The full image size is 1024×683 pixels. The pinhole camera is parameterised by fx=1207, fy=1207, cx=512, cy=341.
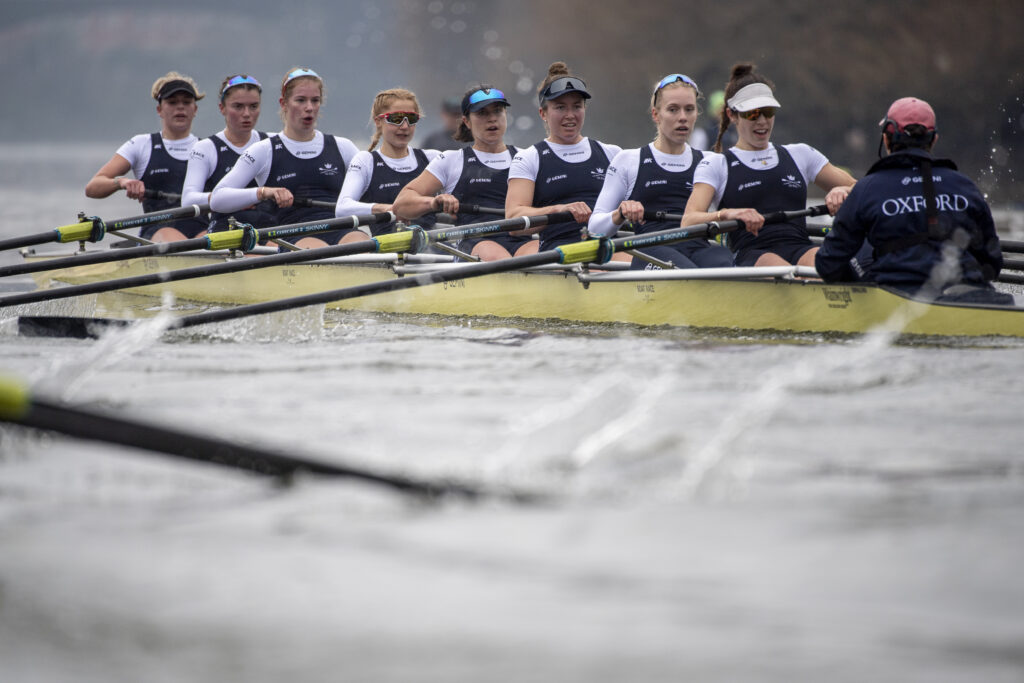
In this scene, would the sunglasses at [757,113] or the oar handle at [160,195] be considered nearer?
the sunglasses at [757,113]

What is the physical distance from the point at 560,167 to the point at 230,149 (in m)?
3.13

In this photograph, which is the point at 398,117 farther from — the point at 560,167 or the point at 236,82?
the point at 236,82

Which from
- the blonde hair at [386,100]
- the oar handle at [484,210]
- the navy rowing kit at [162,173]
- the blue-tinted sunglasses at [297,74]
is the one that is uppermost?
the blue-tinted sunglasses at [297,74]

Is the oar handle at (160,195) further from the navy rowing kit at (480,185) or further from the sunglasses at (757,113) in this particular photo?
the sunglasses at (757,113)

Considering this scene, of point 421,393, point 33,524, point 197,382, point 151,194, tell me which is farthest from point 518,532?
point 151,194

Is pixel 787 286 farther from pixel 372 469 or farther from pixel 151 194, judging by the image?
pixel 151 194

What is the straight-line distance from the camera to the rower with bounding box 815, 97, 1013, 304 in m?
5.17

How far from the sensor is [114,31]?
102 metres

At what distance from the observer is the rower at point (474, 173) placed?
7551 mm

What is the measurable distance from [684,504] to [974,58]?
68.1ft

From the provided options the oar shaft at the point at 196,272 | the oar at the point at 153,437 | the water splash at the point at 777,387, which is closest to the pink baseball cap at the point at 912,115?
the water splash at the point at 777,387

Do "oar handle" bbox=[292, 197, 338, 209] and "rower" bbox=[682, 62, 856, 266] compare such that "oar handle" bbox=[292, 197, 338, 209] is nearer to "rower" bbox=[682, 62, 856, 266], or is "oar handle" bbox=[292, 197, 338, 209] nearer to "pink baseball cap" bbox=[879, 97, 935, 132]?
"rower" bbox=[682, 62, 856, 266]

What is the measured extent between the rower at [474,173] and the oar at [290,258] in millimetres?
670

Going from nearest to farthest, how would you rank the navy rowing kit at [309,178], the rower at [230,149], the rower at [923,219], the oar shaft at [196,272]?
the rower at [923,219], the oar shaft at [196,272], the navy rowing kit at [309,178], the rower at [230,149]
